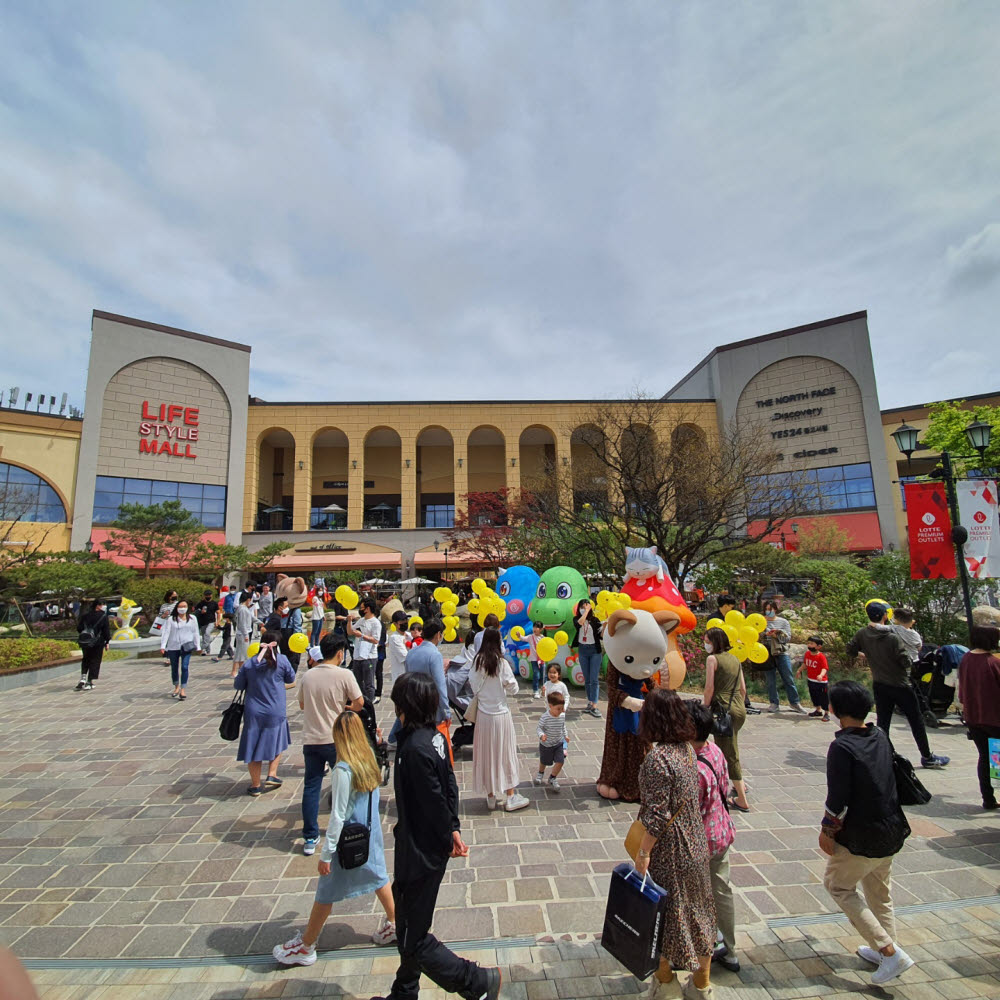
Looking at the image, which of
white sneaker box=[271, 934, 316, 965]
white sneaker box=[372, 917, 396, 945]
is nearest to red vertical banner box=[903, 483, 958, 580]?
white sneaker box=[372, 917, 396, 945]

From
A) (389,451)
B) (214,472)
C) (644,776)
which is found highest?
(389,451)

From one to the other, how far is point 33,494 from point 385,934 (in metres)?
33.2

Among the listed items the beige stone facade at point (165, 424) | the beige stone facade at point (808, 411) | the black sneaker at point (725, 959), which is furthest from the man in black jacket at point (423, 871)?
the beige stone facade at point (165, 424)

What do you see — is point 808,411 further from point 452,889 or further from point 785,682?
point 452,889

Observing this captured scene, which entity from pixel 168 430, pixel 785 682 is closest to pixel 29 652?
pixel 785 682

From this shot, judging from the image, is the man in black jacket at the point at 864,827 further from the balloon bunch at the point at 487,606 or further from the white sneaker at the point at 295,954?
the balloon bunch at the point at 487,606

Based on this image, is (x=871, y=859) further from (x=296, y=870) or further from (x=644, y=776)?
(x=296, y=870)

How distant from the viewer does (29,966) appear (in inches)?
132

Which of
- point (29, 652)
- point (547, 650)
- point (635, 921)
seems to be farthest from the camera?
point (29, 652)

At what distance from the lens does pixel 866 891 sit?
3.22 metres

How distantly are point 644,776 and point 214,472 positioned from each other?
113 ft

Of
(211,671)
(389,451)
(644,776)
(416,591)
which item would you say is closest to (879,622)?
(644,776)

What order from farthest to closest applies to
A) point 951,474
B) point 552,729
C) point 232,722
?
point 951,474, point 552,729, point 232,722

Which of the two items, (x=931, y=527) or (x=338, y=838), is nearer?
(x=338, y=838)
